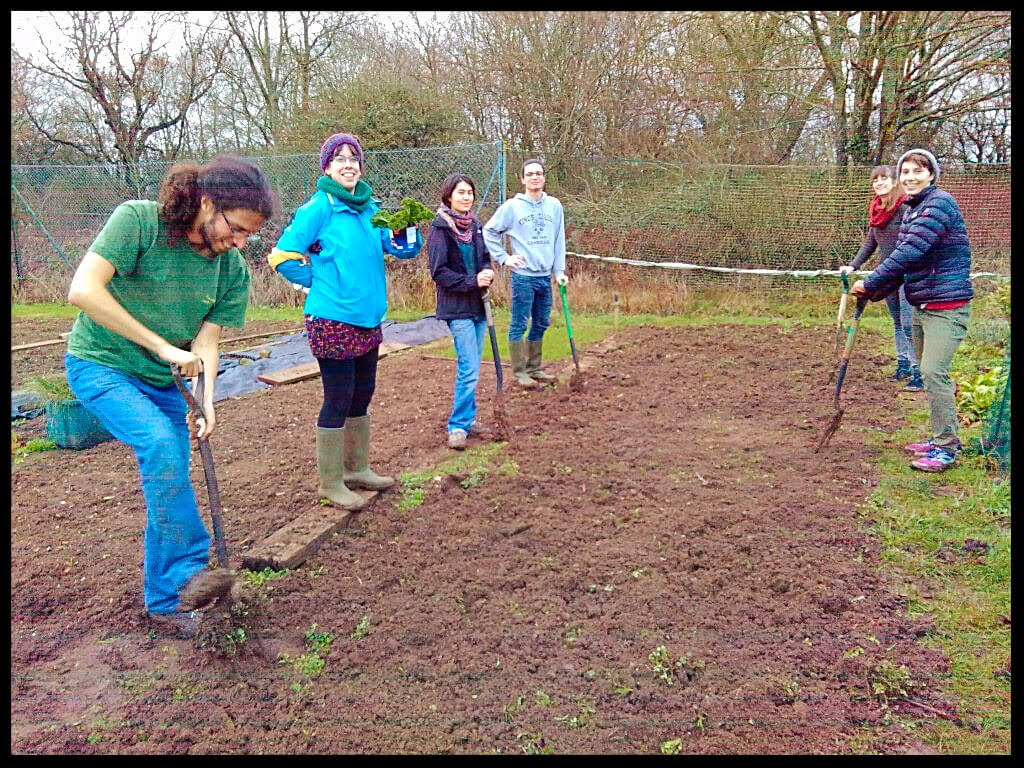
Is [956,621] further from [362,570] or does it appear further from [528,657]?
[362,570]

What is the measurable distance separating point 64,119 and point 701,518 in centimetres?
1363

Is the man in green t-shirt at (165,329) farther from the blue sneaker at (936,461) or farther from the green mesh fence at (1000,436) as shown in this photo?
the green mesh fence at (1000,436)

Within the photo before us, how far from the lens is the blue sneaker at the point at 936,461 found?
4.43 metres

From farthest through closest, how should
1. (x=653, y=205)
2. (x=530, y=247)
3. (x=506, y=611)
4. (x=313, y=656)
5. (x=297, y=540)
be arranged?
(x=653, y=205)
(x=530, y=247)
(x=297, y=540)
(x=506, y=611)
(x=313, y=656)

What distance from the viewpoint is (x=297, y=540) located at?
3592 mm

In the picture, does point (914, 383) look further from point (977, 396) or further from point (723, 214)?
point (723, 214)

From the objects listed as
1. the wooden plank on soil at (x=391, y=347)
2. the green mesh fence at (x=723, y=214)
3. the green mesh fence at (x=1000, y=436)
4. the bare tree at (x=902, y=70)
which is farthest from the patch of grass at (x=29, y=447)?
the bare tree at (x=902, y=70)

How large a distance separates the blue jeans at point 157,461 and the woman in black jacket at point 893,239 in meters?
5.28

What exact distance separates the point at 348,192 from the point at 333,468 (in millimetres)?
1386

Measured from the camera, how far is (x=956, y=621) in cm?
293

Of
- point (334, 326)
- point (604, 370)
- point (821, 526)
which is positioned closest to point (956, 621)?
point (821, 526)

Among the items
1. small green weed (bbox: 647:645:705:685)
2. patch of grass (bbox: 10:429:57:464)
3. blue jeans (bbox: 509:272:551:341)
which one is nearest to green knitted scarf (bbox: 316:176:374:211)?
small green weed (bbox: 647:645:705:685)

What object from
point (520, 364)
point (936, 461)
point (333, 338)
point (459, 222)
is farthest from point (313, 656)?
point (520, 364)

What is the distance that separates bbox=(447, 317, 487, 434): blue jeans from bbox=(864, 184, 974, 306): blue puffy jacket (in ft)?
8.31
